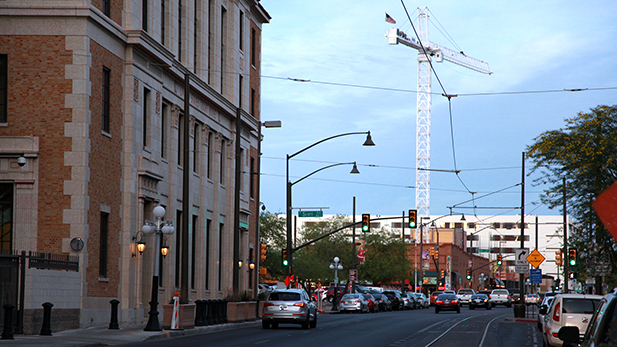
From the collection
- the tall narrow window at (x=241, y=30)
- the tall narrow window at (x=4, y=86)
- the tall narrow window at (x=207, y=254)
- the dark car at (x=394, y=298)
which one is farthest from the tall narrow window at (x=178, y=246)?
the dark car at (x=394, y=298)

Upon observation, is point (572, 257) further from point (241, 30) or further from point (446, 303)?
point (241, 30)

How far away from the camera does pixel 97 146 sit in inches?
1161

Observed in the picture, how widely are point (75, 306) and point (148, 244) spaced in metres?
8.34

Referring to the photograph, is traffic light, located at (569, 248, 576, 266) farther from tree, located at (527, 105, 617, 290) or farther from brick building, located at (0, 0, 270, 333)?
brick building, located at (0, 0, 270, 333)

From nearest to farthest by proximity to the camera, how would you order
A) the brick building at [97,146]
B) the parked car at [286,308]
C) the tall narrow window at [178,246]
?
the brick building at [97,146] < the parked car at [286,308] < the tall narrow window at [178,246]

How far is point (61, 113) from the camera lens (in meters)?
28.1

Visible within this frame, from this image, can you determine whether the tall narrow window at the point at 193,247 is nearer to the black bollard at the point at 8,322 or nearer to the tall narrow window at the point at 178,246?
the tall narrow window at the point at 178,246

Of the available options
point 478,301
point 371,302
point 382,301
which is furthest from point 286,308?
point 478,301

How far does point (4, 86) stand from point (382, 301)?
4200 centimetres

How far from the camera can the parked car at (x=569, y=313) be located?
19625 millimetres

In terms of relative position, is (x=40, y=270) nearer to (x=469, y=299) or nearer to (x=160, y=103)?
(x=160, y=103)

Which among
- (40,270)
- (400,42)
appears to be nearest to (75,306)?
(40,270)

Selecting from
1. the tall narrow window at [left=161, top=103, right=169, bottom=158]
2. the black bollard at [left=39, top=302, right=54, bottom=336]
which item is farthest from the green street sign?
the black bollard at [left=39, top=302, right=54, bottom=336]

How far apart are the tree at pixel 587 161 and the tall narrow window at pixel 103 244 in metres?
24.1
